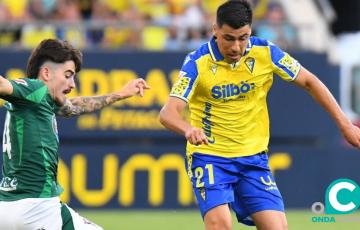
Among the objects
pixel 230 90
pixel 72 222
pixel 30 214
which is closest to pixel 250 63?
pixel 230 90

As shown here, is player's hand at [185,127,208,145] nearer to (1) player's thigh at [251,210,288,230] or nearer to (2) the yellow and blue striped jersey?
(2) the yellow and blue striped jersey

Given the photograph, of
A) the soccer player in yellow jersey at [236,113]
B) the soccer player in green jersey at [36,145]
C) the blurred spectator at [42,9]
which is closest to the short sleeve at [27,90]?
Result: the soccer player in green jersey at [36,145]

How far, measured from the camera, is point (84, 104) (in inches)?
311

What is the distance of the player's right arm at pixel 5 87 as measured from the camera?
6.60m

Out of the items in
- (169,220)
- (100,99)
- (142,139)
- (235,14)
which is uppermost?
(235,14)

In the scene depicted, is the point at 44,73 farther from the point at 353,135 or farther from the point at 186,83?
the point at 353,135

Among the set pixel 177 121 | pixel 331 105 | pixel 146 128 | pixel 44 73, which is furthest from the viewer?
pixel 146 128

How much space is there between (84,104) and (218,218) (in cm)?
131

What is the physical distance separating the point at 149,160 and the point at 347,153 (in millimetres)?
2988

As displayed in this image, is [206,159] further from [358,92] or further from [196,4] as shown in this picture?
[358,92]

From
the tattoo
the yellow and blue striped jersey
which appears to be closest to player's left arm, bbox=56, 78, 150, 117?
the tattoo

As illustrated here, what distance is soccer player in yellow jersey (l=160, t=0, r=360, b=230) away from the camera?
7.89 m

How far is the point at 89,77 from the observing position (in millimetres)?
15336

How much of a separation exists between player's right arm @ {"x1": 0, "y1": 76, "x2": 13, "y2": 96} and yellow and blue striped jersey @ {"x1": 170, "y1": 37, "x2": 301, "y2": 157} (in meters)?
1.77
